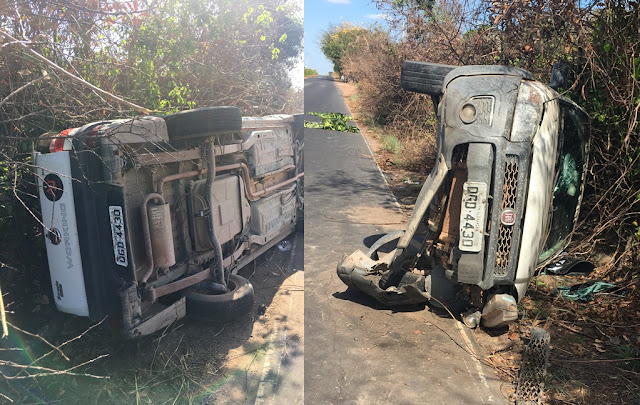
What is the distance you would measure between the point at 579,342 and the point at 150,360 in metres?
2.84

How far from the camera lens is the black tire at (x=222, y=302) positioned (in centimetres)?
230

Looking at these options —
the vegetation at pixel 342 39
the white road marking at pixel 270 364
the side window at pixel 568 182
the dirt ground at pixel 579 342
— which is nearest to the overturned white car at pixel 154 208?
the white road marking at pixel 270 364

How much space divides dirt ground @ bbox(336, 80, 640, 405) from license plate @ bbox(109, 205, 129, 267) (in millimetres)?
2254

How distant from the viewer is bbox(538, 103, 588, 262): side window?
4.12 meters

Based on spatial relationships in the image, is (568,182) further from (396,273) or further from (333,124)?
(333,124)

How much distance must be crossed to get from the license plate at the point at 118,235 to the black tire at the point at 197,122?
0.36 m

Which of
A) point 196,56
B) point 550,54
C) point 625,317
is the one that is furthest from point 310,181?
point 196,56

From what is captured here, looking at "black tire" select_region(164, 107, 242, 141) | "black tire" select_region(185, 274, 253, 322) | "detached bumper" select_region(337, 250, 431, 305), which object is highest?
"black tire" select_region(164, 107, 242, 141)

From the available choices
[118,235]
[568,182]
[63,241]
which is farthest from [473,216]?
[63,241]

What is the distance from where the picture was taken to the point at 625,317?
3.75m

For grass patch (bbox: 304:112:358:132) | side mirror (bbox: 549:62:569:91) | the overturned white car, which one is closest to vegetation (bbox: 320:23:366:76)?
grass patch (bbox: 304:112:358:132)

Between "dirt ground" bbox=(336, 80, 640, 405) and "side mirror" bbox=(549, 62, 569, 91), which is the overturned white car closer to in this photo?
"dirt ground" bbox=(336, 80, 640, 405)

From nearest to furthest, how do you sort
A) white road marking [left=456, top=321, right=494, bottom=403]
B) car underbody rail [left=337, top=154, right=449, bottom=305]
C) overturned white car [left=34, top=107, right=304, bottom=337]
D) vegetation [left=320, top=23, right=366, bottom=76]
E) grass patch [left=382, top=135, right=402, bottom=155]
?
overturned white car [left=34, top=107, right=304, bottom=337] → white road marking [left=456, top=321, right=494, bottom=403] → car underbody rail [left=337, top=154, right=449, bottom=305] → grass patch [left=382, top=135, right=402, bottom=155] → vegetation [left=320, top=23, right=366, bottom=76]

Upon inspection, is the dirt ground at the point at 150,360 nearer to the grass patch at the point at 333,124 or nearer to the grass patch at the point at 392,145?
the grass patch at the point at 392,145
